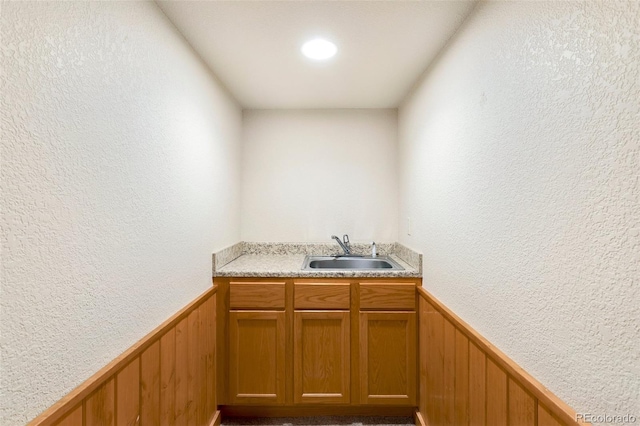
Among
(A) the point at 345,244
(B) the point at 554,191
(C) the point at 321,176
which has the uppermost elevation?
(C) the point at 321,176

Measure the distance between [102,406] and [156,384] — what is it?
31cm

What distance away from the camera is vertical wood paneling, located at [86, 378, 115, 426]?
0.81 metres

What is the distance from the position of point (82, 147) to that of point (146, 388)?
0.88m

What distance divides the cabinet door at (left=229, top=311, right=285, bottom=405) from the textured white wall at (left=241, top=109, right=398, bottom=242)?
78 centimetres

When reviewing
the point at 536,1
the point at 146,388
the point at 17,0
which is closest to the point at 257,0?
the point at 17,0

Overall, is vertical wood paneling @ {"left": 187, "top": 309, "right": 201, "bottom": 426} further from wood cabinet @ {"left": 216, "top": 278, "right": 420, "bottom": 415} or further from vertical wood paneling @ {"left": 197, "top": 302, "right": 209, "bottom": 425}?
wood cabinet @ {"left": 216, "top": 278, "right": 420, "bottom": 415}

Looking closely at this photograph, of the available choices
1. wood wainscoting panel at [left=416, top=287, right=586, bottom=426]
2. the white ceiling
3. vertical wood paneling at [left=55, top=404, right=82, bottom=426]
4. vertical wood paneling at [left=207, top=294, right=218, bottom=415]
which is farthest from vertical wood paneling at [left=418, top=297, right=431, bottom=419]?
vertical wood paneling at [left=55, top=404, right=82, bottom=426]

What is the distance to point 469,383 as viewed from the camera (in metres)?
1.20

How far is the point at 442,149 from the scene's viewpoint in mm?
1502

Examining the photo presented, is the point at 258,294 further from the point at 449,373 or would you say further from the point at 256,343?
the point at 449,373

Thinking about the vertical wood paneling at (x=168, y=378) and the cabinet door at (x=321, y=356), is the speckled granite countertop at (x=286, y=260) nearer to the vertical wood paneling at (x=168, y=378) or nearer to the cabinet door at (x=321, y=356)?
the cabinet door at (x=321, y=356)

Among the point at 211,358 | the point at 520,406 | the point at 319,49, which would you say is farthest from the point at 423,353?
the point at 319,49

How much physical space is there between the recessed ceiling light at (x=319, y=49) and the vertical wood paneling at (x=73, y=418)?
163cm

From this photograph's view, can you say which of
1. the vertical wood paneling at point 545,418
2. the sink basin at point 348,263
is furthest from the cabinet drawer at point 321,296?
the vertical wood paneling at point 545,418
